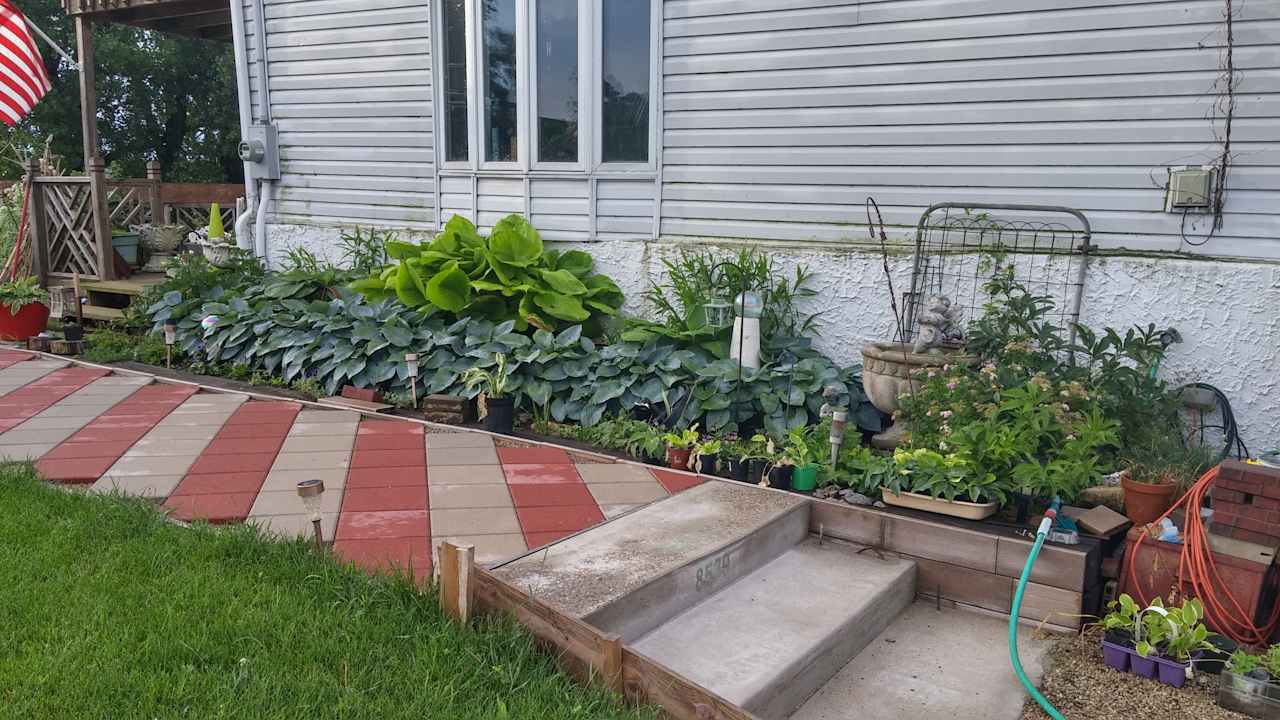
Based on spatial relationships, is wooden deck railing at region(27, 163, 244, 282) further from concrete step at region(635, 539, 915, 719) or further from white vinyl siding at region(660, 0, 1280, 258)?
concrete step at region(635, 539, 915, 719)

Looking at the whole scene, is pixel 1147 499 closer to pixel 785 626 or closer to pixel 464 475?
pixel 785 626

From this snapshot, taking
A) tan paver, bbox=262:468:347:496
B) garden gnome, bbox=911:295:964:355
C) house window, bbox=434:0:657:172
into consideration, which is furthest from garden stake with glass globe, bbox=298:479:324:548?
house window, bbox=434:0:657:172

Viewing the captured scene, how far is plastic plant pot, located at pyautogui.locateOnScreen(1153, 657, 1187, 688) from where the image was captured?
8.96 feet

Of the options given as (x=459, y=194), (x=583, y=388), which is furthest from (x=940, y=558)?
(x=459, y=194)

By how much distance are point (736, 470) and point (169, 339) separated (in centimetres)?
425

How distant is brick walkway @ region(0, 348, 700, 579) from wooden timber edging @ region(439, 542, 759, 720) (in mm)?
391

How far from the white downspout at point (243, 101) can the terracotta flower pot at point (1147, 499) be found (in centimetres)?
695

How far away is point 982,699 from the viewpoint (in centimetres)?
274

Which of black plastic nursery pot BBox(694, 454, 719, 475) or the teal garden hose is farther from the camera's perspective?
black plastic nursery pot BBox(694, 454, 719, 475)

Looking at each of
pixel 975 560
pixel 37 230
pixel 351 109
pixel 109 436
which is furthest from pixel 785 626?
pixel 37 230

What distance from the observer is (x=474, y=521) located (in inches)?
133

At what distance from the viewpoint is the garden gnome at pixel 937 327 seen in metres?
4.59

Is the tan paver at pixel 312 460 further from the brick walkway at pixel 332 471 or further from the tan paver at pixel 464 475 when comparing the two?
the tan paver at pixel 464 475

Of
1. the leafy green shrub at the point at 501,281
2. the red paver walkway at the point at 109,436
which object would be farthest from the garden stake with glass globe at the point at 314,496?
the leafy green shrub at the point at 501,281
